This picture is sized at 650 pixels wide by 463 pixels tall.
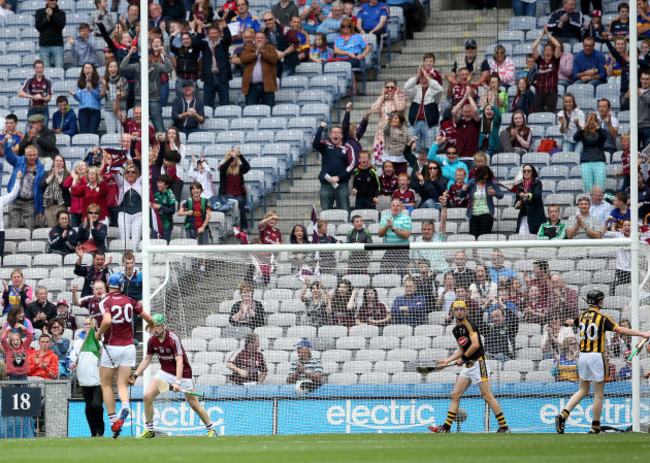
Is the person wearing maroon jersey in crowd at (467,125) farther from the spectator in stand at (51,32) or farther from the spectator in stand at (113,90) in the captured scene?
the spectator in stand at (51,32)

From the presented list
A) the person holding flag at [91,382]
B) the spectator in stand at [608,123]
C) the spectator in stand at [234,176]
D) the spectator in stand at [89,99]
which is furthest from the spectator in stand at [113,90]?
the spectator in stand at [608,123]

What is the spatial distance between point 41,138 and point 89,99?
44.5 inches

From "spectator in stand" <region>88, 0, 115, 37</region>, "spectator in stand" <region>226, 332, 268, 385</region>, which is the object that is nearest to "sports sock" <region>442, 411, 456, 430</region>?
"spectator in stand" <region>226, 332, 268, 385</region>

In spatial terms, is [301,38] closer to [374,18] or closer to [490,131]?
[374,18]

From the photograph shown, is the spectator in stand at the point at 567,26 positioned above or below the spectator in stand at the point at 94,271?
above

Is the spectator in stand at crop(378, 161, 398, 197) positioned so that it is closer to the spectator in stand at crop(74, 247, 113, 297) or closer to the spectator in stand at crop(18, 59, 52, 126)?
the spectator in stand at crop(74, 247, 113, 297)

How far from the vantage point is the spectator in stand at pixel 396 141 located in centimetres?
1855

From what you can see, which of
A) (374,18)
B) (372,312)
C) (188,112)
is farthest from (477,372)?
(374,18)

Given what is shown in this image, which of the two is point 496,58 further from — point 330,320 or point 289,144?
point 330,320

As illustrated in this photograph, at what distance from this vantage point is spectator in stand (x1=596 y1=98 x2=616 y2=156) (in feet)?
59.7

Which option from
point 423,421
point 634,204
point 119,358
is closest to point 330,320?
point 423,421

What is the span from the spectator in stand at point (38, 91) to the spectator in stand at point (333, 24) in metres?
5.19

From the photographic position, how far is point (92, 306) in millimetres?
17469

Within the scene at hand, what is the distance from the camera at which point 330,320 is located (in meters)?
15.8
